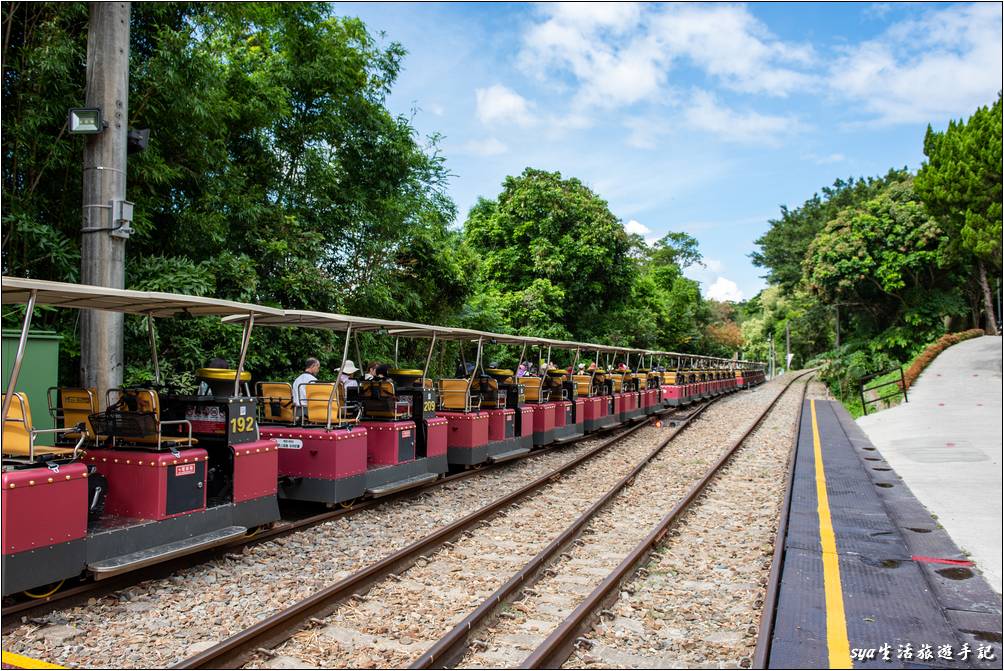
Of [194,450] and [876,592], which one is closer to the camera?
[876,592]

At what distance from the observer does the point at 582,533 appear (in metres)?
7.41

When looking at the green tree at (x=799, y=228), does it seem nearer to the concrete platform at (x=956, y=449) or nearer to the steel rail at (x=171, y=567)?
the concrete platform at (x=956, y=449)

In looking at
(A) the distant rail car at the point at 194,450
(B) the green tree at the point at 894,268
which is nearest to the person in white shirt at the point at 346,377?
(A) the distant rail car at the point at 194,450

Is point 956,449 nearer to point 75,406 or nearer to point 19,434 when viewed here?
point 75,406

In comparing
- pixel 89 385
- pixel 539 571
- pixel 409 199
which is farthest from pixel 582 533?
pixel 409 199

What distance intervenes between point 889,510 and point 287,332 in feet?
32.9

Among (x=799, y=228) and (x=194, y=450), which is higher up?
(x=799, y=228)

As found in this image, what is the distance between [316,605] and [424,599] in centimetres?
79

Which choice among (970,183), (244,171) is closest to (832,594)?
(244,171)

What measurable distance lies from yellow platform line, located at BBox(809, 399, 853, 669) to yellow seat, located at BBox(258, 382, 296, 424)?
554 cm

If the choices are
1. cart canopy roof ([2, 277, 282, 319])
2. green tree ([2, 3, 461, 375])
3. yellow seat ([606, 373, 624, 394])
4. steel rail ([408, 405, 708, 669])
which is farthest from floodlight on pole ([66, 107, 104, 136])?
yellow seat ([606, 373, 624, 394])

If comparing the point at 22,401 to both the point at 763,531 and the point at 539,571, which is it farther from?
the point at 763,531

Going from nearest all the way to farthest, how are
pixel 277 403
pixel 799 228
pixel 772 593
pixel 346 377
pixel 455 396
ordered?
pixel 772 593 → pixel 277 403 → pixel 346 377 → pixel 455 396 → pixel 799 228

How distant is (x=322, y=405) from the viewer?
315 inches
